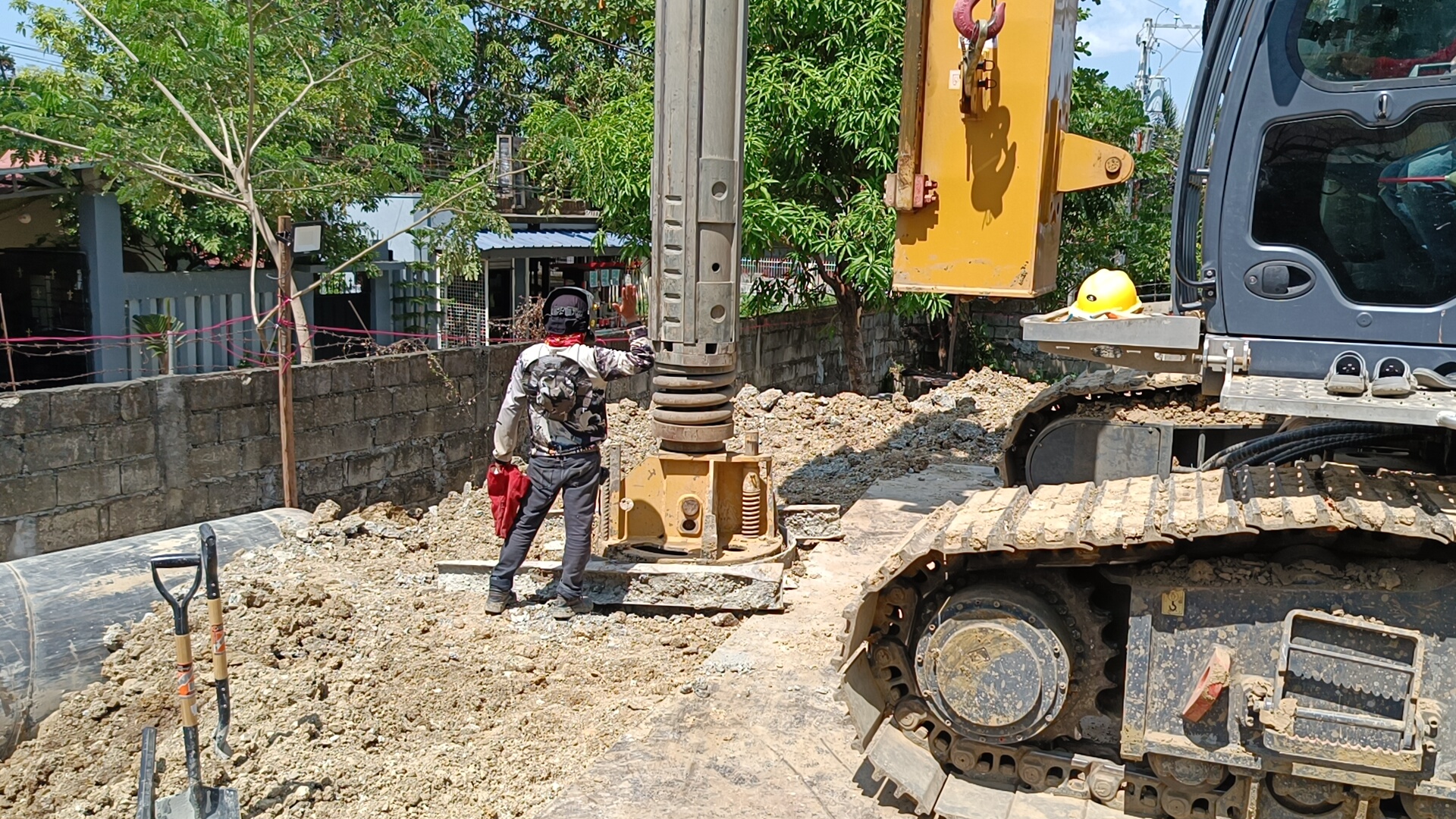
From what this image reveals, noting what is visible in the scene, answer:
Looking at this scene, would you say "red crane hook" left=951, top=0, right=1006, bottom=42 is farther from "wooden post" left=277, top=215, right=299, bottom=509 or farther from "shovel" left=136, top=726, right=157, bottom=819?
"wooden post" left=277, top=215, right=299, bottom=509

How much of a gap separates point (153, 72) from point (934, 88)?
6133 millimetres

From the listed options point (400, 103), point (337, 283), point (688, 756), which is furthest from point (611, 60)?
point (688, 756)

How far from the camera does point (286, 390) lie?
7672 millimetres

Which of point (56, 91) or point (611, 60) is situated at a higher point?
point (611, 60)

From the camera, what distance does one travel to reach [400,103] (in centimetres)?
2297

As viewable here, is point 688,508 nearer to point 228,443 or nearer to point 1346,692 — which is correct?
point 228,443

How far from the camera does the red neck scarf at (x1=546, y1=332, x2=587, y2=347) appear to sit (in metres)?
6.24

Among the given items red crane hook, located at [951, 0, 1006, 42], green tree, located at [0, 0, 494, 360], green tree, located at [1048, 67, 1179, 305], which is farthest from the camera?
green tree, located at [1048, 67, 1179, 305]

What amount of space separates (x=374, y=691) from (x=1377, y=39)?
14.4 feet

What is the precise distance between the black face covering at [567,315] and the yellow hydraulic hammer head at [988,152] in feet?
5.77

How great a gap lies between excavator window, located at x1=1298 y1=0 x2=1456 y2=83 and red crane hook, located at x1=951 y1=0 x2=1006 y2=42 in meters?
1.44

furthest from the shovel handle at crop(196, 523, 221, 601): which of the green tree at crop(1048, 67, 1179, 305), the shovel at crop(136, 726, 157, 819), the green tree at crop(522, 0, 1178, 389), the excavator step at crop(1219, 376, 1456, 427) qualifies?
the green tree at crop(1048, 67, 1179, 305)

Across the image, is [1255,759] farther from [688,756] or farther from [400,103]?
[400,103]

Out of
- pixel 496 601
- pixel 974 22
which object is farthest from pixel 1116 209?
pixel 496 601
